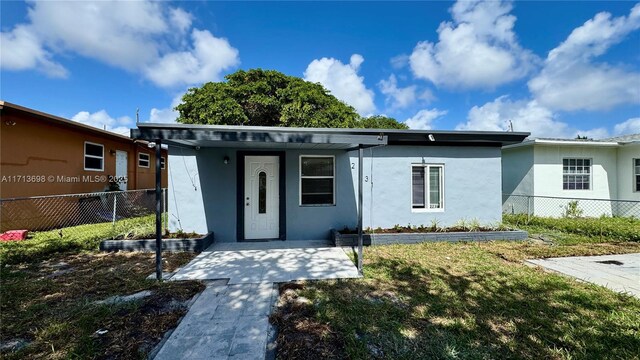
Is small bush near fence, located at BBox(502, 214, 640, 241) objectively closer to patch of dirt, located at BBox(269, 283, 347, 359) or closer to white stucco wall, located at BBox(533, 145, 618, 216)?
white stucco wall, located at BBox(533, 145, 618, 216)

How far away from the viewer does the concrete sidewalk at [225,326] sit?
2.64m

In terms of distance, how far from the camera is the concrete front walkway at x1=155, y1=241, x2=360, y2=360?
2.74 metres

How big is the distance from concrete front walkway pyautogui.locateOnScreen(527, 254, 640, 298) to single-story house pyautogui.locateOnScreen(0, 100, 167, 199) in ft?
43.0

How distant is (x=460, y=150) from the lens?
7.95 metres

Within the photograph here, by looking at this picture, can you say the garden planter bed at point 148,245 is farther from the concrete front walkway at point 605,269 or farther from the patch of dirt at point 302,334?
the concrete front walkway at point 605,269

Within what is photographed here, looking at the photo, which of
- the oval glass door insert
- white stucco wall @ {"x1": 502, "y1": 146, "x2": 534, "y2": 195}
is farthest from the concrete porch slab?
white stucco wall @ {"x1": 502, "y1": 146, "x2": 534, "y2": 195}

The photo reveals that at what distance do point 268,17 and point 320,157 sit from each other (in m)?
5.87

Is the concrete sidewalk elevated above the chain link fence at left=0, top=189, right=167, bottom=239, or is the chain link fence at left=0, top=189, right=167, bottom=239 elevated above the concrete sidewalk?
the chain link fence at left=0, top=189, right=167, bottom=239

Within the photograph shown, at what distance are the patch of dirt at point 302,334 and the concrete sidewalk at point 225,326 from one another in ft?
0.52

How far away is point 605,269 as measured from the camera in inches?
197

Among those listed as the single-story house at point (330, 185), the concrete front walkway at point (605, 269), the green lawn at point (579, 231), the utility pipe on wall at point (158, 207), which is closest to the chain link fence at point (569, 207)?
the green lawn at point (579, 231)

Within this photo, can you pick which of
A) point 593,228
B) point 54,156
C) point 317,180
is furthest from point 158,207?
point 593,228

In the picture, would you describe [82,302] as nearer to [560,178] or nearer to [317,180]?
[317,180]

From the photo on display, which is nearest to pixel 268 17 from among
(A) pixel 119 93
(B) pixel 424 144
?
(B) pixel 424 144
